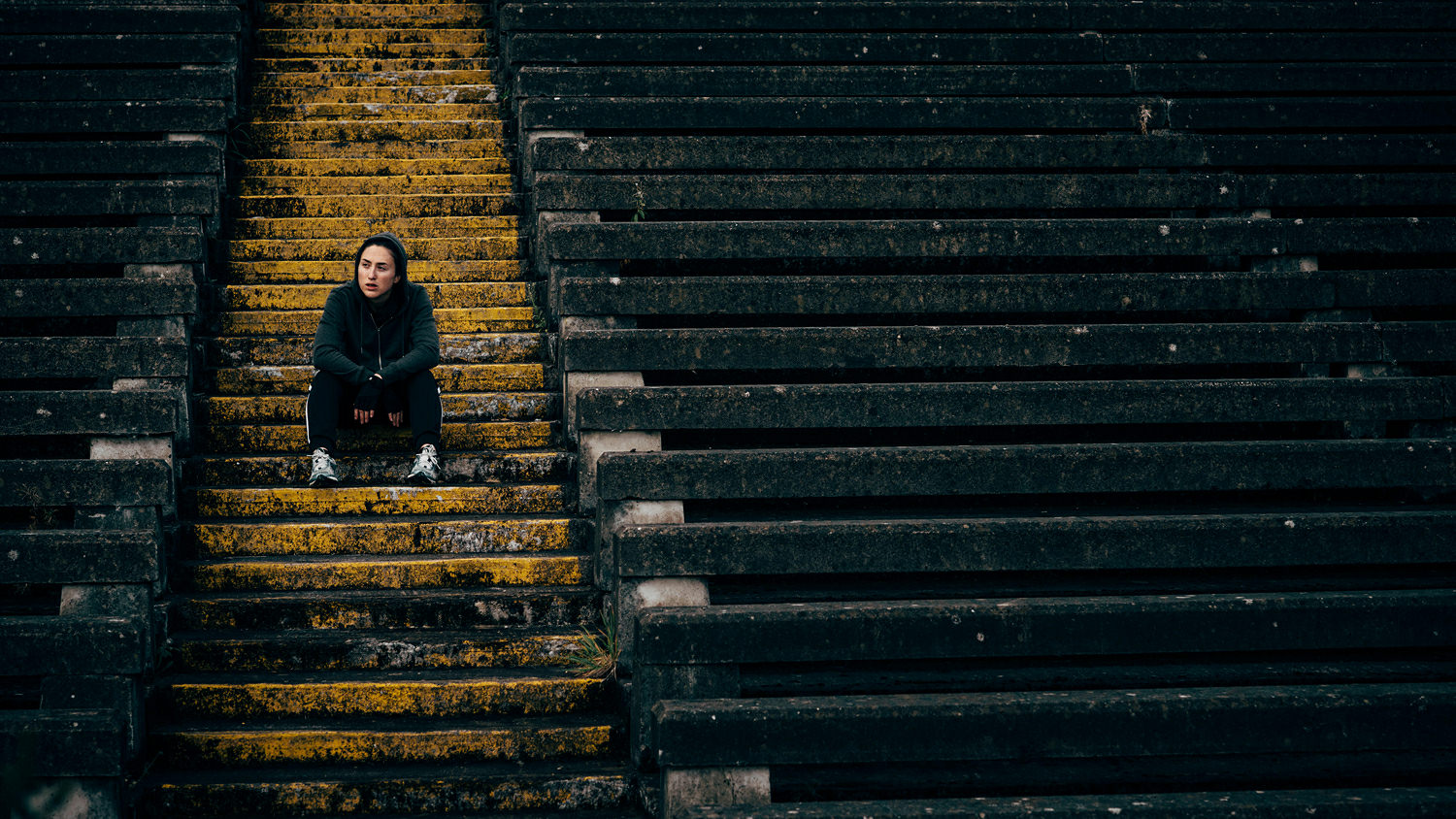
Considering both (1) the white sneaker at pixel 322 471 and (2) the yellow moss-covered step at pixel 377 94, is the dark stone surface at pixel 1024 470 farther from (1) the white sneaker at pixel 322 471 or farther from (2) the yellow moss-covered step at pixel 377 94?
(2) the yellow moss-covered step at pixel 377 94

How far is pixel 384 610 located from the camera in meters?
3.25

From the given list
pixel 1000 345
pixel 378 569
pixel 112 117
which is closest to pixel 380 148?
pixel 112 117

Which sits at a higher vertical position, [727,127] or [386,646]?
[727,127]

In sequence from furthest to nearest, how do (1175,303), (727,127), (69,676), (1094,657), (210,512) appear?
1. (727,127)
2. (1175,303)
3. (210,512)
4. (1094,657)
5. (69,676)

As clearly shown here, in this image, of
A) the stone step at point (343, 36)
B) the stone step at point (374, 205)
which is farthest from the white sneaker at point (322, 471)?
the stone step at point (343, 36)

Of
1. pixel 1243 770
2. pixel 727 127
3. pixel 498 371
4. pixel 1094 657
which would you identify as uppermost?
pixel 727 127

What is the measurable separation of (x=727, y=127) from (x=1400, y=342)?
10.4 ft

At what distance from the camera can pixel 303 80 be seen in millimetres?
6094

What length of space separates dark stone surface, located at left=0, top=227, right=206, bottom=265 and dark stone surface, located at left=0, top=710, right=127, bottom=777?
7.35ft

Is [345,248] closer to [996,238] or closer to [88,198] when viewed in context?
[88,198]

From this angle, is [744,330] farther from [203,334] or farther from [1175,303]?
[203,334]

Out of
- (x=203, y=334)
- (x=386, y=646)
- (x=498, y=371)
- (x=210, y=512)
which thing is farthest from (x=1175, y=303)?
(x=203, y=334)

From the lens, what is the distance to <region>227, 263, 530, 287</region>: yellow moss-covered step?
15.3 ft

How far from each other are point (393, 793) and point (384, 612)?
68cm
